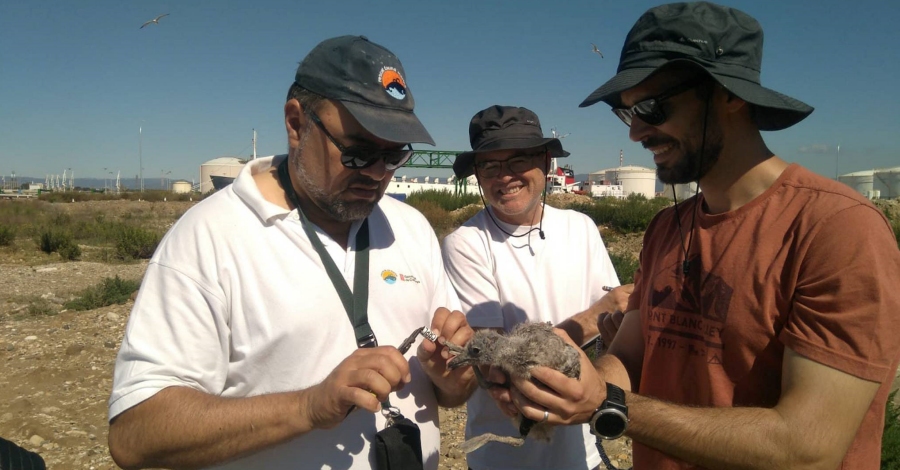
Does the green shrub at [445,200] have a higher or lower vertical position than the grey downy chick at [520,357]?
higher

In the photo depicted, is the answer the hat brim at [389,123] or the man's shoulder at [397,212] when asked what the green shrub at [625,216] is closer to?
the man's shoulder at [397,212]

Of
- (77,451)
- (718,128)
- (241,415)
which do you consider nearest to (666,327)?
(718,128)

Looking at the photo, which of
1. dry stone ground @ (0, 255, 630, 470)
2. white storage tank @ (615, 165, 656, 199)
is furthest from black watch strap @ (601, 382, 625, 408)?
white storage tank @ (615, 165, 656, 199)

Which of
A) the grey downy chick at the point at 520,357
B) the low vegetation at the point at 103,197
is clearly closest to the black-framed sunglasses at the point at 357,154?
the grey downy chick at the point at 520,357

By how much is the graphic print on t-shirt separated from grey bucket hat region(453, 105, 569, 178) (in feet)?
4.72

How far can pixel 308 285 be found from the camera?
7.15 ft

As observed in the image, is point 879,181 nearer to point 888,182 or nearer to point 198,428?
point 888,182

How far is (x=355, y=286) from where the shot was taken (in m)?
2.30

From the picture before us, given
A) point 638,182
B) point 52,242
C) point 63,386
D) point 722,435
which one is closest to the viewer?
point 722,435

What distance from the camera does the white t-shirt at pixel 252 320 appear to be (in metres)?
1.92

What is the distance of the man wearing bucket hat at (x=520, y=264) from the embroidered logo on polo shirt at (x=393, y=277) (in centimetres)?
92

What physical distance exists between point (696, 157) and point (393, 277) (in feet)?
4.52

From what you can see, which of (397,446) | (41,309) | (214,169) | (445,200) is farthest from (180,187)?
(397,446)

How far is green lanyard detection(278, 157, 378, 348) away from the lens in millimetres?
2216
